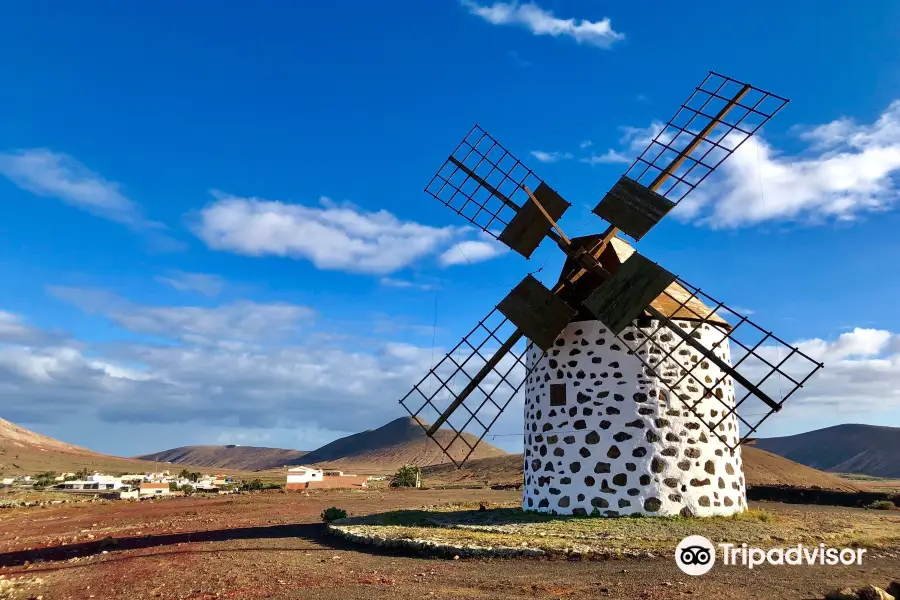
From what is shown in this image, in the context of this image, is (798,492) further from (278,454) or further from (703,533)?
(278,454)

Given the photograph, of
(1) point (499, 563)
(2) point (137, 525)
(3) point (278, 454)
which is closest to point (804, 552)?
(1) point (499, 563)

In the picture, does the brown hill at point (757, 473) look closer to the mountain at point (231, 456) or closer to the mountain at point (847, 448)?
the mountain at point (847, 448)

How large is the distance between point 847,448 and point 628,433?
442ft

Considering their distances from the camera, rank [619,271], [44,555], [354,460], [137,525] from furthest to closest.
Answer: [354,460] → [137,525] → [619,271] → [44,555]

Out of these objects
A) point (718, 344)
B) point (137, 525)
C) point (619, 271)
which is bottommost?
point (137, 525)

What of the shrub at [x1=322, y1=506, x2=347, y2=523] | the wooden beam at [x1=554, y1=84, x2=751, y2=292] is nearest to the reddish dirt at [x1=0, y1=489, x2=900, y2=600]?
the shrub at [x1=322, y1=506, x2=347, y2=523]

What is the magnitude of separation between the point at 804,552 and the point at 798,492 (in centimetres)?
1914

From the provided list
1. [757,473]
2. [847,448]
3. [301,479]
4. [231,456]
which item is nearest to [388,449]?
[231,456]

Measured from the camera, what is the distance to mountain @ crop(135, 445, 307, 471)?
158 meters

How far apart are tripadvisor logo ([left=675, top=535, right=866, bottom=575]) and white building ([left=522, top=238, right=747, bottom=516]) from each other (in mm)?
2985

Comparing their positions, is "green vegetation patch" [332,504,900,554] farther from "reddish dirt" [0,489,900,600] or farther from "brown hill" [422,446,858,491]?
"brown hill" [422,446,858,491]

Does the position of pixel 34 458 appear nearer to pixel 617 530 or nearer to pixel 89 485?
pixel 89 485

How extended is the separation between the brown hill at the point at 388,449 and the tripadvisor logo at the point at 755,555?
96.4 m

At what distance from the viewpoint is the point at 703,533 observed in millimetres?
10203
